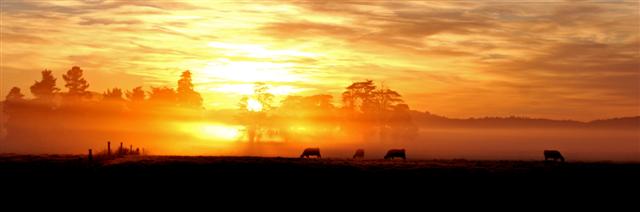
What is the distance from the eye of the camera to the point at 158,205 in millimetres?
40438

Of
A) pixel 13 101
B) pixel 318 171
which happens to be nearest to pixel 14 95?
pixel 13 101

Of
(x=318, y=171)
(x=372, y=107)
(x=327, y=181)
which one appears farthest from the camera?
(x=372, y=107)

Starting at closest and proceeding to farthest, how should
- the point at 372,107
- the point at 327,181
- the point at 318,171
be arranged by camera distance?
the point at 327,181
the point at 318,171
the point at 372,107

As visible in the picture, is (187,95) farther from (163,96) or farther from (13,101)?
(13,101)

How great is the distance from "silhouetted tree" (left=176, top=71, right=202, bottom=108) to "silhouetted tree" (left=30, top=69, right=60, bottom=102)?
84.8 feet

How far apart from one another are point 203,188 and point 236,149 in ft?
325

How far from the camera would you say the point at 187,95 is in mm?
157500

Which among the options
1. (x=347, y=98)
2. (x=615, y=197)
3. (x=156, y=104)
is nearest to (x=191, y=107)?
(x=156, y=104)

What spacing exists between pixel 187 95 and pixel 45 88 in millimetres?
29365

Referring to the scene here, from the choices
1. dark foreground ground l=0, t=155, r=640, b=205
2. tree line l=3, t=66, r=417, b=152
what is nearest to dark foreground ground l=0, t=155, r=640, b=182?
dark foreground ground l=0, t=155, r=640, b=205

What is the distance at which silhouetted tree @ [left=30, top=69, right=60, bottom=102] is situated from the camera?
160 meters

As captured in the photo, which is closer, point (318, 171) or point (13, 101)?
point (318, 171)

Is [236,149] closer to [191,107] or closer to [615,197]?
[191,107]

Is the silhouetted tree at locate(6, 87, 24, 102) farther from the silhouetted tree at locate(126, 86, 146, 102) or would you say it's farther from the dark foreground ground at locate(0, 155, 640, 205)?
the dark foreground ground at locate(0, 155, 640, 205)
